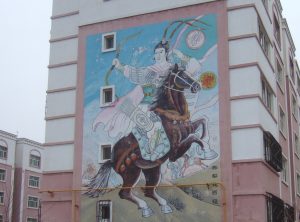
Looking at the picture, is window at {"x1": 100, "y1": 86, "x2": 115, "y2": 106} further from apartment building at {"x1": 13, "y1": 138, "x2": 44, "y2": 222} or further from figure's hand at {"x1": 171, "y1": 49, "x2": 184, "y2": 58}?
apartment building at {"x1": 13, "y1": 138, "x2": 44, "y2": 222}

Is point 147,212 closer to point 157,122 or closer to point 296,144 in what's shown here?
point 157,122

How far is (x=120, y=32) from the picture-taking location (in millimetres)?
23922

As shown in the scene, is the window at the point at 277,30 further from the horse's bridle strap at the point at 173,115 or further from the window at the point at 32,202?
the window at the point at 32,202

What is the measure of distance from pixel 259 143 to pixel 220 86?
2783 mm

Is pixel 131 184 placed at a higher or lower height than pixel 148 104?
lower

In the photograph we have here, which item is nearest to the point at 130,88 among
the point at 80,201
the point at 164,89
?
the point at 164,89

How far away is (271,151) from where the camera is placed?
22.1 m

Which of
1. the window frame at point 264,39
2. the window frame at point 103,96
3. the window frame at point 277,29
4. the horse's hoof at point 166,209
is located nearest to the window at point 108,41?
the window frame at point 103,96

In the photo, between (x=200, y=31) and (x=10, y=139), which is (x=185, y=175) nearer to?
(x=200, y=31)

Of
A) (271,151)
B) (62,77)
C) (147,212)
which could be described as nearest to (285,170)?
(271,151)

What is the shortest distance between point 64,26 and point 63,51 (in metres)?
1.32

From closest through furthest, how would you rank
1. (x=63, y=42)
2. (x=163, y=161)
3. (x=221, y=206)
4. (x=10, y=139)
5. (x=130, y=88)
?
(x=221, y=206) → (x=163, y=161) → (x=130, y=88) → (x=63, y=42) → (x=10, y=139)

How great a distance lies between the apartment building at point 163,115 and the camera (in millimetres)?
20734

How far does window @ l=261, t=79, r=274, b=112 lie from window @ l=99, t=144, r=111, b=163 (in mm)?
6933
